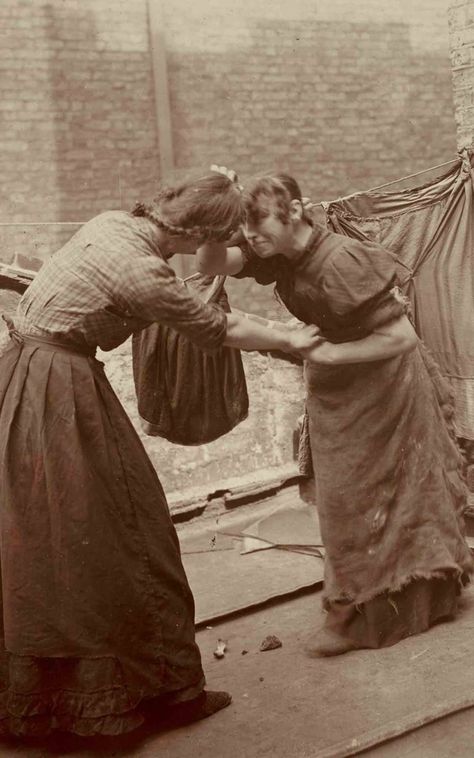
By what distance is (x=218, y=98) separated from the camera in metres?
9.91

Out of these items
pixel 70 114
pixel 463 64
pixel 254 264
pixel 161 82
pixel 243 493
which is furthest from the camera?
pixel 161 82

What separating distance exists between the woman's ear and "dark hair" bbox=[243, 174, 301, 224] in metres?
0.02

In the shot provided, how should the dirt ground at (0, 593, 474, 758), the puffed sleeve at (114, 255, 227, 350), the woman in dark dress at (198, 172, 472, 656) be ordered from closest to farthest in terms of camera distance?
the puffed sleeve at (114, 255, 227, 350) → the dirt ground at (0, 593, 474, 758) → the woman in dark dress at (198, 172, 472, 656)

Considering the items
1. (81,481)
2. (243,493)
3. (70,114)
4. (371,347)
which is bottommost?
(243,493)

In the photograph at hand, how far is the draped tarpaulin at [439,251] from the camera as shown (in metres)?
5.07

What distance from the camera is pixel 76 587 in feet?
9.30

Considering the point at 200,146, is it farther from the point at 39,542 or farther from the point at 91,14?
the point at 39,542

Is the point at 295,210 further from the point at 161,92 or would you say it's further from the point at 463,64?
the point at 161,92

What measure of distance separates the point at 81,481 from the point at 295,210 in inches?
52.1

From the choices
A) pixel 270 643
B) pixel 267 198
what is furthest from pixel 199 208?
pixel 270 643

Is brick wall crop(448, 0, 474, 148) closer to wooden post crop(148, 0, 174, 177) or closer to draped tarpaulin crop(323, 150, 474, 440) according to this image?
draped tarpaulin crop(323, 150, 474, 440)

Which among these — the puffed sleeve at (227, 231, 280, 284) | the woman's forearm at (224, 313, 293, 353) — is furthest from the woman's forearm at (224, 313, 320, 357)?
the puffed sleeve at (227, 231, 280, 284)

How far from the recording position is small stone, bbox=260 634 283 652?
3.87 meters

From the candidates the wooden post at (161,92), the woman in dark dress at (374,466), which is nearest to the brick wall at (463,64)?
the woman in dark dress at (374,466)
